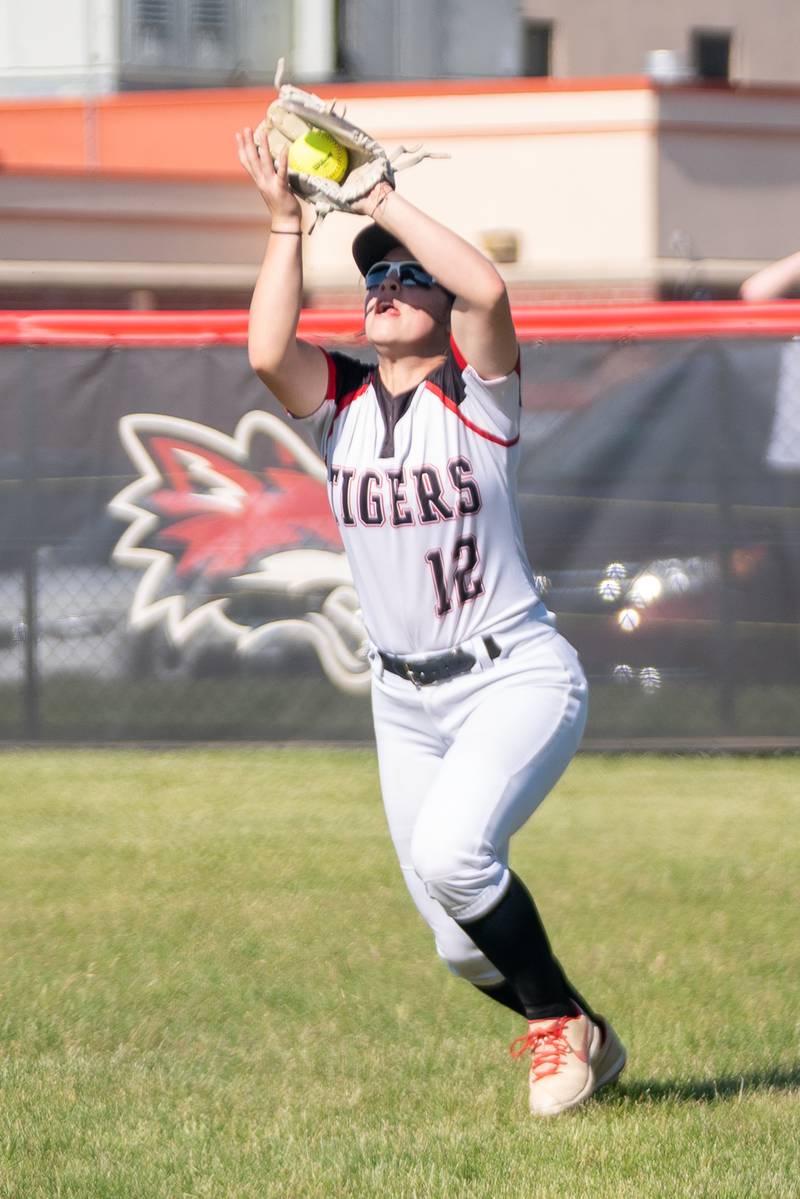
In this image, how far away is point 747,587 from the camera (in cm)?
907

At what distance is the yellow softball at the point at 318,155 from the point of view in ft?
13.3

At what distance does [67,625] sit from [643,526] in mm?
3112

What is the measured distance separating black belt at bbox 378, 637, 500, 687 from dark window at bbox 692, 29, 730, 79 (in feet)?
104

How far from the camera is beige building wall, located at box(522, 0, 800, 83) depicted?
32469mm

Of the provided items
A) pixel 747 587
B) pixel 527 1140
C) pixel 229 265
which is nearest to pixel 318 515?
pixel 747 587

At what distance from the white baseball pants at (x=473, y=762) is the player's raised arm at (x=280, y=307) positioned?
0.73 meters

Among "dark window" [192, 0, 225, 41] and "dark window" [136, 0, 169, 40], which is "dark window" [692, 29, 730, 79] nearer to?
"dark window" [192, 0, 225, 41]

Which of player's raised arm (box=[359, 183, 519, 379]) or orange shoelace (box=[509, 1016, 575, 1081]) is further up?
player's raised arm (box=[359, 183, 519, 379])

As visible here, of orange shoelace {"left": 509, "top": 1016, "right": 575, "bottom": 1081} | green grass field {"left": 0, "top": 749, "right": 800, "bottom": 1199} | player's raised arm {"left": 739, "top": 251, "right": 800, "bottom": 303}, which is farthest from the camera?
player's raised arm {"left": 739, "top": 251, "right": 800, "bottom": 303}

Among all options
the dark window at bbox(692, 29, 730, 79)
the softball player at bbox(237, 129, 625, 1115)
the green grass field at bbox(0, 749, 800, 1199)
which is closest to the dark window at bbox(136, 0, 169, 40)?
the green grass field at bbox(0, 749, 800, 1199)

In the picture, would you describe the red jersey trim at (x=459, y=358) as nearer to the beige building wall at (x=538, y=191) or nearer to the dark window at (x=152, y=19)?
the beige building wall at (x=538, y=191)

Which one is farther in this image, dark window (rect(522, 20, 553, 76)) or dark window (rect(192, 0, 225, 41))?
dark window (rect(522, 20, 553, 76))

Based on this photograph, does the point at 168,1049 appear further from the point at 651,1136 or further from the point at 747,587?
the point at 747,587

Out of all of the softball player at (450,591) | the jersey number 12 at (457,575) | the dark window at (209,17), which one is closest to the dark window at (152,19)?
the dark window at (209,17)
